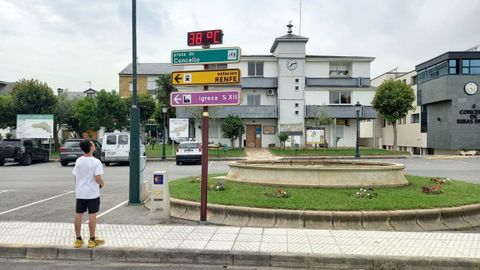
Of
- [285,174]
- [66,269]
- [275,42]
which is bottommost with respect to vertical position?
[66,269]

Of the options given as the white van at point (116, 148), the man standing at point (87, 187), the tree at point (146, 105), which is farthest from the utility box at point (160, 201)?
the tree at point (146, 105)

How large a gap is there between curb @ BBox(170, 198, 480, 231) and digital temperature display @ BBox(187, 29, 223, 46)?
3.40 metres

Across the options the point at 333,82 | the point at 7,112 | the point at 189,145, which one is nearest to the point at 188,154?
the point at 189,145

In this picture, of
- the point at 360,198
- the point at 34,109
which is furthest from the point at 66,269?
the point at 34,109

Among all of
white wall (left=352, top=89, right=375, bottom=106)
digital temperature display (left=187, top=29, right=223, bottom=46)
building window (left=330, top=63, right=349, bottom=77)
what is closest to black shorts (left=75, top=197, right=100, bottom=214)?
digital temperature display (left=187, top=29, right=223, bottom=46)

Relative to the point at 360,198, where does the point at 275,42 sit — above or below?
above

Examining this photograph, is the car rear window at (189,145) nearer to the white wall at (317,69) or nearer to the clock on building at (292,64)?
the clock on building at (292,64)

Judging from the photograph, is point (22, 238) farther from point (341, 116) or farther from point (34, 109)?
point (341, 116)

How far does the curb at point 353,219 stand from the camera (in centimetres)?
830

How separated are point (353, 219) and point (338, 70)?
40.0 metres

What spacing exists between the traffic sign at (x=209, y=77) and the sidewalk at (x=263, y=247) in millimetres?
2906

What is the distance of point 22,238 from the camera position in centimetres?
725

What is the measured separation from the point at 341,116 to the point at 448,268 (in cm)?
3908

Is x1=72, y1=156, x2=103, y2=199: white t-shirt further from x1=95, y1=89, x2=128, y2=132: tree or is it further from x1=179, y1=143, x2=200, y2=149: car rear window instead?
x1=95, y1=89, x2=128, y2=132: tree
